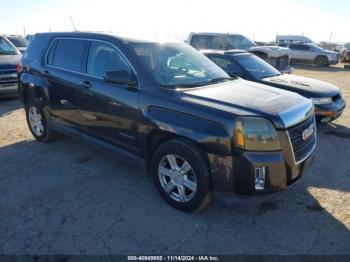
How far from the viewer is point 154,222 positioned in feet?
11.1

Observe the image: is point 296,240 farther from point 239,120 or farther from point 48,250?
point 48,250

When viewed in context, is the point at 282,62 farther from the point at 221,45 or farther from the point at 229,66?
the point at 229,66

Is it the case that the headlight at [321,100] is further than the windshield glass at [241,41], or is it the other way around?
the windshield glass at [241,41]

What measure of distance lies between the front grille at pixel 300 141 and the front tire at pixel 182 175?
2.95 feet

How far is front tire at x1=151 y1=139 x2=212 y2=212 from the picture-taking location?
3189 millimetres

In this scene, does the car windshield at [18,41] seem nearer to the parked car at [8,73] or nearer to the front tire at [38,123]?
the parked car at [8,73]

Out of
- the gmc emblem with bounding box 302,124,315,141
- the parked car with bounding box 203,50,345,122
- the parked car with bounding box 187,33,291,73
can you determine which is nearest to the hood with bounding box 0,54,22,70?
the parked car with bounding box 203,50,345,122

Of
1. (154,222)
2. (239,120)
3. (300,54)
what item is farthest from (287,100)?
(300,54)

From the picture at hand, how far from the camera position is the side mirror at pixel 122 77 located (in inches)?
145

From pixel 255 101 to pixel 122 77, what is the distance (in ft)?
4.87

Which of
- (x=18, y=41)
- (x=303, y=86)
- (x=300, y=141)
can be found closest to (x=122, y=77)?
(x=300, y=141)

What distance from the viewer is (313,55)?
22.6 meters

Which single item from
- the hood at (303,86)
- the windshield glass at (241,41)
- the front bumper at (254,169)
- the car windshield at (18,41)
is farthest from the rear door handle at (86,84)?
the windshield glass at (241,41)

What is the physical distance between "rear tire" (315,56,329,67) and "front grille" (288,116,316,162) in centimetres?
2107
